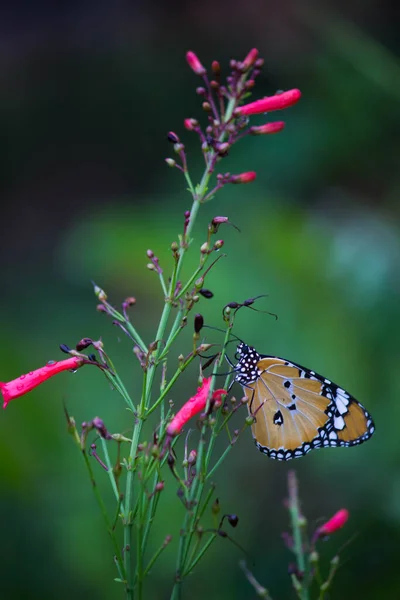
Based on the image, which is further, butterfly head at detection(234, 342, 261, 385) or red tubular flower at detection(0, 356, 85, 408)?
butterfly head at detection(234, 342, 261, 385)

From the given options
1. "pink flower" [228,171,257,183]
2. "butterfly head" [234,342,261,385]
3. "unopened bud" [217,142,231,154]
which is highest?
"unopened bud" [217,142,231,154]

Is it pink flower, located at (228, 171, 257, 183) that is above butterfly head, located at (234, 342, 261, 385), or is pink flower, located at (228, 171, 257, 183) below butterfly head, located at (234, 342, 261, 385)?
above

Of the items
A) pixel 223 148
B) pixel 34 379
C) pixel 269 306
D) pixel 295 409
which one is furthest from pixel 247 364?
pixel 269 306

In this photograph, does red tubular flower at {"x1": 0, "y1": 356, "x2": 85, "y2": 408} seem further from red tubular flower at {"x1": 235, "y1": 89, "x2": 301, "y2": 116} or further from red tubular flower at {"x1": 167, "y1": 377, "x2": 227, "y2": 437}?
red tubular flower at {"x1": 235, "y1": 89, "x2": 301, "y2": 116}

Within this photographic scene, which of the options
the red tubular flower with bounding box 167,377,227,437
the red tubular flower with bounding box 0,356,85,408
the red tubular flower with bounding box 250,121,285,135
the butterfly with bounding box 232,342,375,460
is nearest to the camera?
the red tubular flower with bounding box 167,377,227,437

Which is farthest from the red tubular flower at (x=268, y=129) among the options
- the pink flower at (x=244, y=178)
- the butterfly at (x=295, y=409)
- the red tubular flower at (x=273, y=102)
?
the butterfly at (x=295, y=409)

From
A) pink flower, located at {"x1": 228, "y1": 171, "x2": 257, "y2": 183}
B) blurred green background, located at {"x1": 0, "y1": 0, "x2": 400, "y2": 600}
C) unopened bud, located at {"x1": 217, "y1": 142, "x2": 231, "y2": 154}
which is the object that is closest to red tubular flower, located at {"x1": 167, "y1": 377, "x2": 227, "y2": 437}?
pink flower, located at {"x1": 228, "y1": 171, "x2": 257, "y2": 183}

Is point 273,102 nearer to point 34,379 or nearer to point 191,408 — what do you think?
point 191,408
